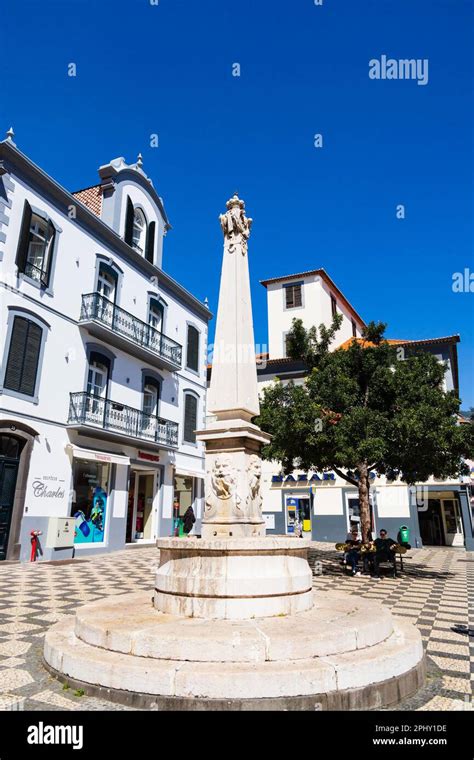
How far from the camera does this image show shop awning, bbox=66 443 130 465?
49.1ft

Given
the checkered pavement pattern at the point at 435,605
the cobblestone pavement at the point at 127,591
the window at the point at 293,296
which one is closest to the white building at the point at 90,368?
the cobblestone pavement at the point at 127,591

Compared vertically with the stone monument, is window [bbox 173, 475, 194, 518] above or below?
above

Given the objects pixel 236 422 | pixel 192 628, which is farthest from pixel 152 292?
pixel 192 628

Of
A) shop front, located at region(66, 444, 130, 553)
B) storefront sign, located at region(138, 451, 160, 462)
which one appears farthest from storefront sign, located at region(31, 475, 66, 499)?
storefront sign, located at region(138, 451, 160, 462)

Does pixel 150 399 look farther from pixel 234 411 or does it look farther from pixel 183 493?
pixel 234 411

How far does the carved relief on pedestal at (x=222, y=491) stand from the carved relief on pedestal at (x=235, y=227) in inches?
130

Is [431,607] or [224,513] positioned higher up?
[224,513]

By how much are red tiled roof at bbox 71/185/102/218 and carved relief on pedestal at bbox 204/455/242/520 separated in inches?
628

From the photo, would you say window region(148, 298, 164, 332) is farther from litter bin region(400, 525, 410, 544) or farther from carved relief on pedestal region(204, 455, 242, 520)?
carved relief on pedestal region(204, 455, 242, 520)

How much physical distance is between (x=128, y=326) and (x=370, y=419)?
1077 centimetres

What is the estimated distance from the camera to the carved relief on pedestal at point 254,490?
5809 millimetres

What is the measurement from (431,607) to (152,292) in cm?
1632
